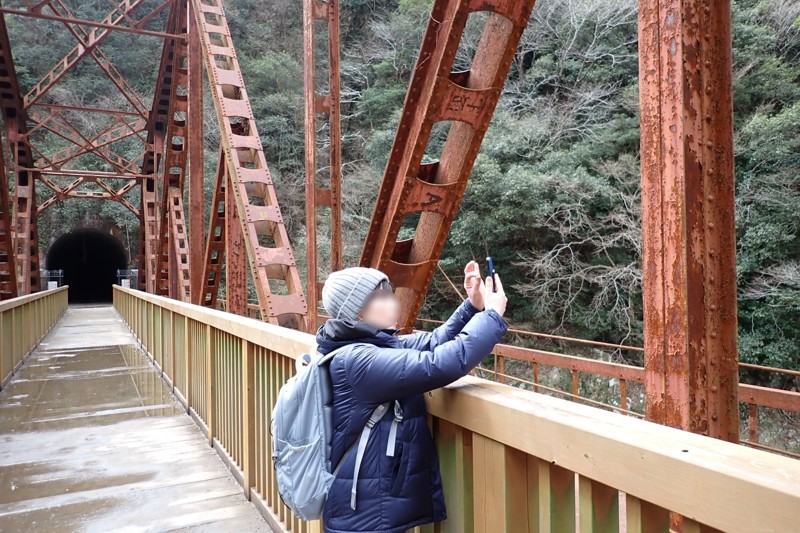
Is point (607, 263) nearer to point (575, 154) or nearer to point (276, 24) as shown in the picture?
point (575, 154)

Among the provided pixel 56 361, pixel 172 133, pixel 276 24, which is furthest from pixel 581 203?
Answer: pixel 276 24

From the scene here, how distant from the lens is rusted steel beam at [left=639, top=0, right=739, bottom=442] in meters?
1.63

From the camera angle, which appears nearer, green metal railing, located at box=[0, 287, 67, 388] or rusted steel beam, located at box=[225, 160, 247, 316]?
green metal railing, located at box=[0, 287, 67, 388]

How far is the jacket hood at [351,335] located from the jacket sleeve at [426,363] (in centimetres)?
9

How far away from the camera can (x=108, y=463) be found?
4379mm

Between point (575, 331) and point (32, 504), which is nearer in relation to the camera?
point (32, 504)

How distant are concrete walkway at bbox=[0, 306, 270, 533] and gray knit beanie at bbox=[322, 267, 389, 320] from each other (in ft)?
6.87

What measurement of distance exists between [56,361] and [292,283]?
5.67 meters

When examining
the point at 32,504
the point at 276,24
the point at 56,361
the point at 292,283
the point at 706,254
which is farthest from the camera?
the point at 276,24

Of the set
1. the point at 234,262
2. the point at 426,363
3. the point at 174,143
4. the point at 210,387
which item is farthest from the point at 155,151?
the point at 426,363

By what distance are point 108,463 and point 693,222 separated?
4436mm

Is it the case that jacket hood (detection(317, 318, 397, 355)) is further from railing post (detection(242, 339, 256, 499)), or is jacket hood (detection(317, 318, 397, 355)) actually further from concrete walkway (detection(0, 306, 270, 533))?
concrete walkway (detection(0, 306, 270, 533))

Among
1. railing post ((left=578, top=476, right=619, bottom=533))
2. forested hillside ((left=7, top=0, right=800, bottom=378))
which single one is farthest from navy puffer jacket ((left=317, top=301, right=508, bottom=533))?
forested hillside ((left=7, top=0, right=800, bottom=378))

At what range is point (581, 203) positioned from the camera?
1572 cm
